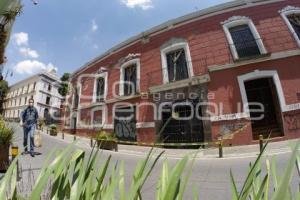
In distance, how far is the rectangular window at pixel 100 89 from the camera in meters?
8.02

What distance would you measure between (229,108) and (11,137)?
6939 mm

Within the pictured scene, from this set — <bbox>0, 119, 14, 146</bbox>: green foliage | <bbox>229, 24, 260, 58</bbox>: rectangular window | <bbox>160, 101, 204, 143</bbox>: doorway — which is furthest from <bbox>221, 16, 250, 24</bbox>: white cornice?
<bbox>0, 119, 14, 146</bbox>: green foliage

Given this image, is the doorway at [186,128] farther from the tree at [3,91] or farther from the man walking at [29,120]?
the tree at [3,91]

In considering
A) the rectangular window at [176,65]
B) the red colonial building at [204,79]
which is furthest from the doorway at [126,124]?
Answer: the rectangular window at [176,65]

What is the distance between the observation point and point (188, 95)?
837 cm

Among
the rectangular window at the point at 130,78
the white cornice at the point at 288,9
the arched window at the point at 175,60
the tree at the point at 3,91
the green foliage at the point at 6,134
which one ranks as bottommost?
the green foliage at the point at 6,134

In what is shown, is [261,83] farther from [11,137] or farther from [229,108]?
[11,137]

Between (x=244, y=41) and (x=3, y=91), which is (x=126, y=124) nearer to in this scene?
(x=244, y=41)

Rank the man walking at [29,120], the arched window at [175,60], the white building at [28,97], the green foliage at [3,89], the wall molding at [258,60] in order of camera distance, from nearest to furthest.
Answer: the green foliage at [3,89], the white building at [28,97], the man walking at [29,120], the wall molding at [258,60], the arched window at [175,60]

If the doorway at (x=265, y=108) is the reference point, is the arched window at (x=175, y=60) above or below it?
above

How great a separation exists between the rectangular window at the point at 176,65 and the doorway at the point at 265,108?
8.38 ft

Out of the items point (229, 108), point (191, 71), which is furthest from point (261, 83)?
point (191, 71)

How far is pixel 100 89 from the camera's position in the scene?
26.9 ft

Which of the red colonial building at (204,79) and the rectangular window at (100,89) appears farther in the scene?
the rectangular window at (100,89)
